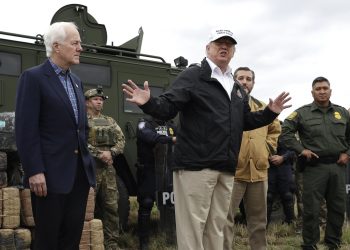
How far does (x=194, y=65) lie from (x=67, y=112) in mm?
1054

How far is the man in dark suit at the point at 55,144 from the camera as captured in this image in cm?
289

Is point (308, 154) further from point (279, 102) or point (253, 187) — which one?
point (279, 102)

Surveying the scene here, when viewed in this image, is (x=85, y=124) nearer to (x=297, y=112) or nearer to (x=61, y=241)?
(x=61, y=241)

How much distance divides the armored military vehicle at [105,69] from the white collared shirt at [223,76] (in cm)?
285

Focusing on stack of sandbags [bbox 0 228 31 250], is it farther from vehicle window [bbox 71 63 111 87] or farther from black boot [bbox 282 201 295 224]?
black boot [bbox 282 201 295 224]

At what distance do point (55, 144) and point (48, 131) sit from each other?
9 centimetres

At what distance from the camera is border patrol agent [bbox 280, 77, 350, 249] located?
539 centimetres

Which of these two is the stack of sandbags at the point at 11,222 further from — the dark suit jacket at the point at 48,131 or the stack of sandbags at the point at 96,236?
the dark suit jacket at the point at 48,131

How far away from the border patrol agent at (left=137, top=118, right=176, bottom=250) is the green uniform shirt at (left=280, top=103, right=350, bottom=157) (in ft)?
4.16

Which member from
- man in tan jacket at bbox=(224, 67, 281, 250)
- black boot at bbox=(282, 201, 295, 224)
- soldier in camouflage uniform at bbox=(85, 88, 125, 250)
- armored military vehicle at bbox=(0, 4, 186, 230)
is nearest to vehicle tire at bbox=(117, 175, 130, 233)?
armored military vehicle at bbox=(0, 4, 186, 230)

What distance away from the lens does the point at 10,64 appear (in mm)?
5969

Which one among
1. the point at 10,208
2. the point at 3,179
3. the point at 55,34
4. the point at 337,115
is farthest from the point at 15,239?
the point at 337,115

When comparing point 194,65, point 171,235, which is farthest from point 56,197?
point 171,235

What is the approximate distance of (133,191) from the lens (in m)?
6.71
